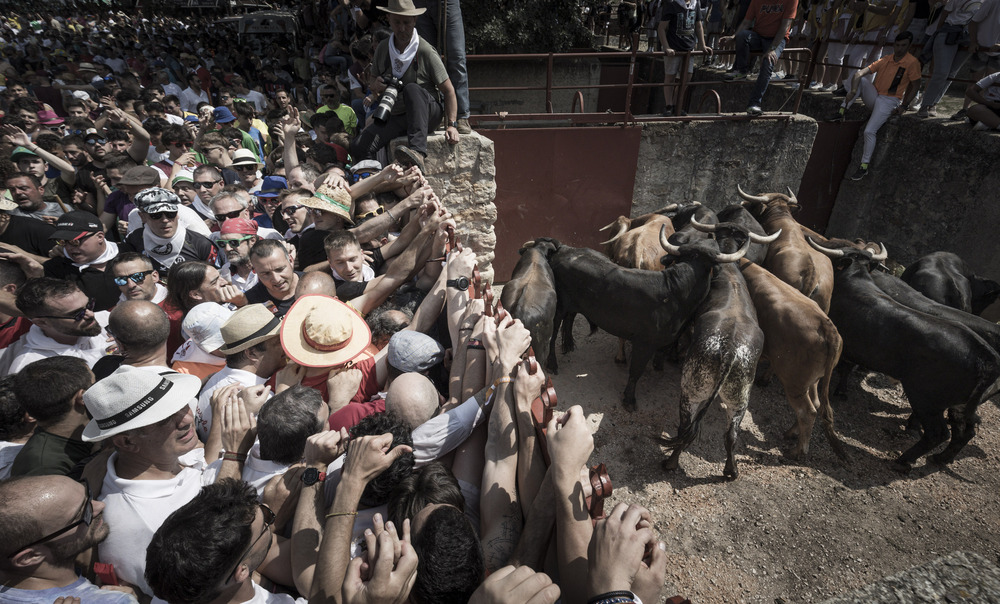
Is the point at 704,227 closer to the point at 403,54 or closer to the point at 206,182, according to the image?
the point at 403,54

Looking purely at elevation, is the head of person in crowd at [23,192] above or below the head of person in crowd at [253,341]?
above

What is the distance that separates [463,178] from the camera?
6.24 metres

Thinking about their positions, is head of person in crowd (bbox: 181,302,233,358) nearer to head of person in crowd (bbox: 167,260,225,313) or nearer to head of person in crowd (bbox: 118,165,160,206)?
head of person in crowd (bbox: 167,260,225,313)

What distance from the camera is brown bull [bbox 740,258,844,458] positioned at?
14.9 feet

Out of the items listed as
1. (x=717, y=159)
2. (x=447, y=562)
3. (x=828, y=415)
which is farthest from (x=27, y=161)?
(x=717, y=159)

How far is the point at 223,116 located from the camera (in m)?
8.49

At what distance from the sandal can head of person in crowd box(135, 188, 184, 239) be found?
12.6 ft

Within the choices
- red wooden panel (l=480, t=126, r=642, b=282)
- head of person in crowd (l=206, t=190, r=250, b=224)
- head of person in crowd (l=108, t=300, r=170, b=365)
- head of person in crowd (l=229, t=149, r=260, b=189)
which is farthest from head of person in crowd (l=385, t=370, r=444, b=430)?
red wooden panel (l=480, t=126, r=642, b=282)

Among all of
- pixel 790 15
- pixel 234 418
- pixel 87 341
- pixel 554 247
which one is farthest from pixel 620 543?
pixel 790 15

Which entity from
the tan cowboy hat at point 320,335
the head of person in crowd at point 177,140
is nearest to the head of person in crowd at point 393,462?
the tan cowboy hat at point 320,335

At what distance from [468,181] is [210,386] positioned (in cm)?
429

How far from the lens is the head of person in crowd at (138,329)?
271 centimetres

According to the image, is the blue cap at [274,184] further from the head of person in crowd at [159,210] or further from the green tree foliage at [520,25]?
the green tree foliage at [520,25]

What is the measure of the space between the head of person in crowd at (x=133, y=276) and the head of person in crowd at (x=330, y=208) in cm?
119
